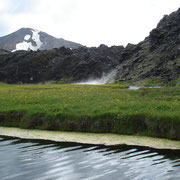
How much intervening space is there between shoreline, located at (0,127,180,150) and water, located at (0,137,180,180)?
116 centimetres

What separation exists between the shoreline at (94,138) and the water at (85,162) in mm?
1158

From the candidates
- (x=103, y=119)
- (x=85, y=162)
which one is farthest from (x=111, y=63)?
(x=85, y=162)

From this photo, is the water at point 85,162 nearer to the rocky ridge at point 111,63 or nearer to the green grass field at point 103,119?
the green grass field at point 103,119

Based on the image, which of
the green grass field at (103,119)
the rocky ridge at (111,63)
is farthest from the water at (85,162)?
the rocky ridge at (111,63)

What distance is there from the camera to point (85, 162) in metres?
14.5

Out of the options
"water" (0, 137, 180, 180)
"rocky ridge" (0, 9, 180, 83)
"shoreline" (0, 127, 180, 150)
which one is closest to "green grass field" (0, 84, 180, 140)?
"shoreline" (0, 127, 180, 150)

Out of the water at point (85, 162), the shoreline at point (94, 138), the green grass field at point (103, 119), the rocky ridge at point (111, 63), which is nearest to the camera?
the water at point (85, 162)

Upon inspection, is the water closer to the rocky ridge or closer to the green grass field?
the green grass field

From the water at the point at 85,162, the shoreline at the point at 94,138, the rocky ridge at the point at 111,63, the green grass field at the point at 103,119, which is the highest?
the rocky ridge at the point at 111,63

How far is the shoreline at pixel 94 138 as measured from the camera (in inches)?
724

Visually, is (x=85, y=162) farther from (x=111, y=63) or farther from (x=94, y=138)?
(x=111, y=63)

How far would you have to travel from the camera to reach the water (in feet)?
41.1

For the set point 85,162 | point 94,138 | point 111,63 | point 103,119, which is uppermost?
point 111,63

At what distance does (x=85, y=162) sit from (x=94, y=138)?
616 cm
